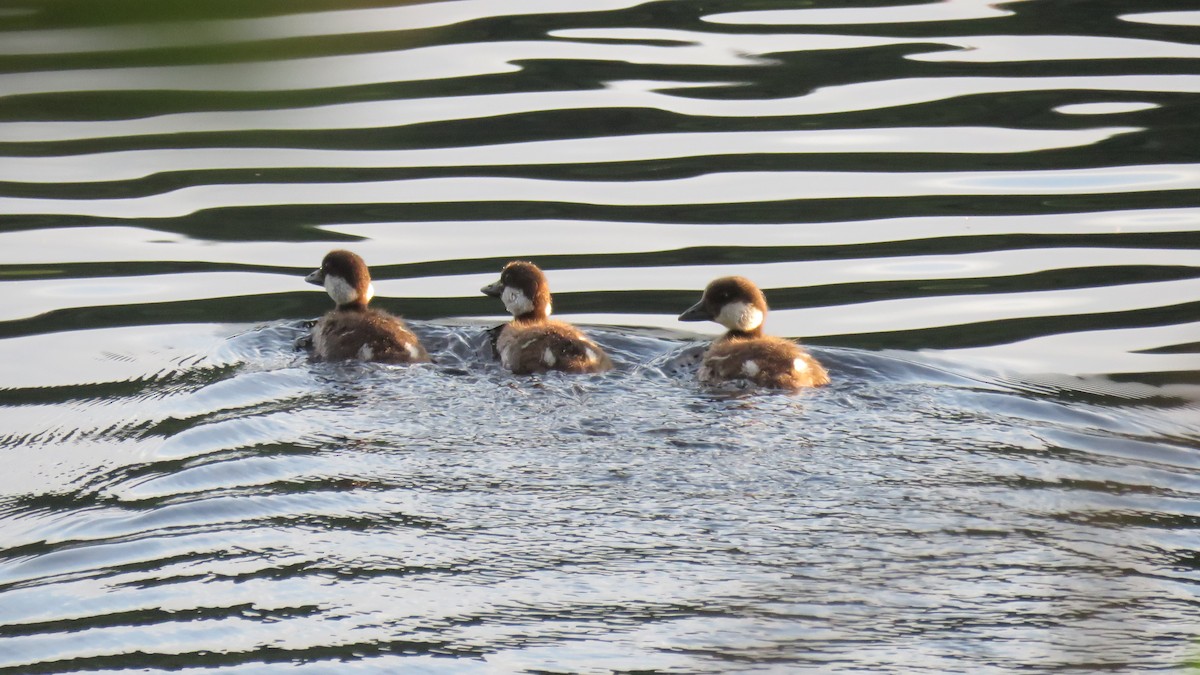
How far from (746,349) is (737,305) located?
573 mm

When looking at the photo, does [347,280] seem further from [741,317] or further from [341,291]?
[741,317]

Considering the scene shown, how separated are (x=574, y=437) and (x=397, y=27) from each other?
4.86 m

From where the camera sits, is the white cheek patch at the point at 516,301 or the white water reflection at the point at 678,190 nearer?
the white cheek patch at the point at 516,301

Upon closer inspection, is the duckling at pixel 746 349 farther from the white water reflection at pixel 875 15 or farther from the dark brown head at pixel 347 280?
the white water reflection at pixel 875 15

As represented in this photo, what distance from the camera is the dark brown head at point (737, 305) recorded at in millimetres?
7574

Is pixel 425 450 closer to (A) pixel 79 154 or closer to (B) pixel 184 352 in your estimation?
(B) pixel 184 352

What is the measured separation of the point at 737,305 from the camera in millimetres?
7594

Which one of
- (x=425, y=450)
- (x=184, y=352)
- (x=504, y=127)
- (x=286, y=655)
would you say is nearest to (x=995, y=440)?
(x=425, y=450)

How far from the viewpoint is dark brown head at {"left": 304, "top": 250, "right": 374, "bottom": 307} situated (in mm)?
8047

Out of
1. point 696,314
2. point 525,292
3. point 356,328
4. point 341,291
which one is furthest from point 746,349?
point 341,291

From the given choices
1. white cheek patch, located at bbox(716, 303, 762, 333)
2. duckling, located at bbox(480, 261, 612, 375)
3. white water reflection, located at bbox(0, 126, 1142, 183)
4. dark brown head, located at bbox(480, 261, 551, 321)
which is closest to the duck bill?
white cheek patch, located at bbox(716, 303, 762, 333)

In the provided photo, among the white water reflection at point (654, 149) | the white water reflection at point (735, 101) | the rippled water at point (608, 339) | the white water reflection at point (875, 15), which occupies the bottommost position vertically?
the rippled water at point (608, 339)

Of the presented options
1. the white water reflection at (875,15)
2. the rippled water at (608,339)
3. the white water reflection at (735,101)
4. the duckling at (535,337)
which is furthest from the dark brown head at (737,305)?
the white water reflection at (875,15)

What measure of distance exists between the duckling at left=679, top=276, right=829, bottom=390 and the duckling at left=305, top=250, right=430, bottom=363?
1439mm
